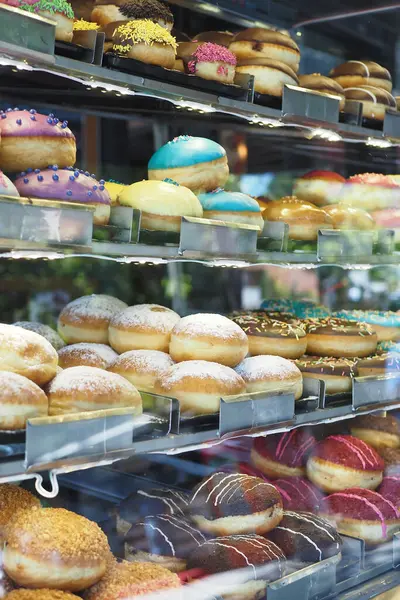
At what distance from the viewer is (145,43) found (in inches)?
66.4

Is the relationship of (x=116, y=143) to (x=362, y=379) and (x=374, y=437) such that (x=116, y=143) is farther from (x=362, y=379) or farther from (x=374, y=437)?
(x=374, y=437)

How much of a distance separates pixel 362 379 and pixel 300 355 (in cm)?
19

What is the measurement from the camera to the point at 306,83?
7.43 feet

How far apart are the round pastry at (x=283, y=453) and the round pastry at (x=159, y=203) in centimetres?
86

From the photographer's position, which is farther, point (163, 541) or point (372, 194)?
point (372, 194)

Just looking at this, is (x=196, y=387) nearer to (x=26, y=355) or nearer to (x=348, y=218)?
(x=26, y=355)

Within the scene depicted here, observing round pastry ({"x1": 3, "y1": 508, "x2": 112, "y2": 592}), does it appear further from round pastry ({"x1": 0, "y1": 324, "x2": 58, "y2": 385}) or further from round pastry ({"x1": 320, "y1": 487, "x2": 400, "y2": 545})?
round pastry ({"x1": 320, "y1": 487, "x2": 400, "y2": 545})

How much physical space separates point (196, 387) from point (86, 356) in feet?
0.95

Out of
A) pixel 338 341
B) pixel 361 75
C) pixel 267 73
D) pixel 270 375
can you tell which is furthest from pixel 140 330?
pixel 361 75

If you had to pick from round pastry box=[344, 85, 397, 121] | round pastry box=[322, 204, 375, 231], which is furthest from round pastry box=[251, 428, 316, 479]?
round pastry box=[344, 85, 397, 121]

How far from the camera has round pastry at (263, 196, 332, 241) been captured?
220cm

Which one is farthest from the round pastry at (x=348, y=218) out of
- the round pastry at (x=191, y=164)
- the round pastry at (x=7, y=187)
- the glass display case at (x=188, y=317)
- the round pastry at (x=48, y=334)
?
the round pastry at (x=7, y=187)

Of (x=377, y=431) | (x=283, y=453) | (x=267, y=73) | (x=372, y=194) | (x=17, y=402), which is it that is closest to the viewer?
(x=17, y=402)

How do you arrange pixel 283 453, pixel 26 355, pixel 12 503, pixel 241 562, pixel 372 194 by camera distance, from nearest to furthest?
1. pixel 26 355
2. pixel 12 503
3. pixel 241 562
4. pixel 283 453
5. pixel 372 194
